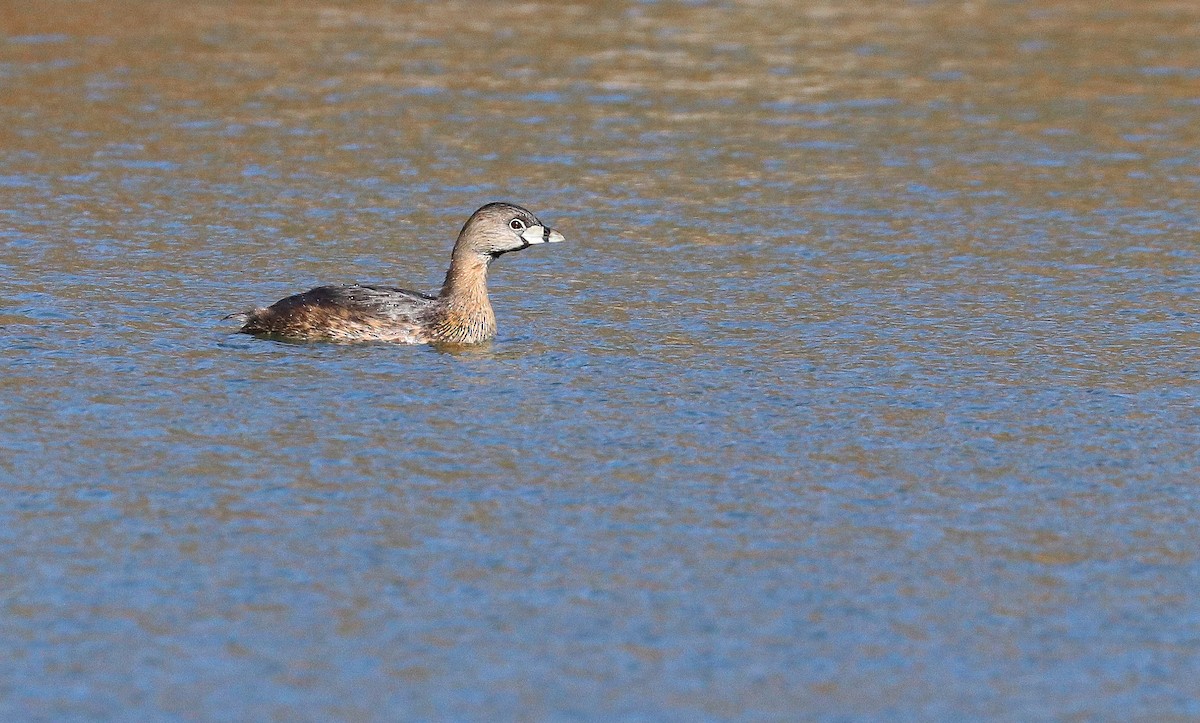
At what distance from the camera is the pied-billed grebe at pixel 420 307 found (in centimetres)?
1528

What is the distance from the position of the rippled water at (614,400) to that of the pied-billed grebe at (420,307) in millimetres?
253

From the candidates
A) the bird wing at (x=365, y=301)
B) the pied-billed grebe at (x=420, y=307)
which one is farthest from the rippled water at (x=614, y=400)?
the bird wing at (x=365, y=301)

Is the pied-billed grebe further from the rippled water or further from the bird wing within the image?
the rippled water

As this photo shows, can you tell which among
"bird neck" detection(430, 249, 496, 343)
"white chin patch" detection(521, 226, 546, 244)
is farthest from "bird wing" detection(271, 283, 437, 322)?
"white chin patch" detection(521, 226, 546, 244)

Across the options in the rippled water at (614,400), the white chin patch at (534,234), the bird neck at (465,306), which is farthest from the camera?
the white chin patch at (534,234)

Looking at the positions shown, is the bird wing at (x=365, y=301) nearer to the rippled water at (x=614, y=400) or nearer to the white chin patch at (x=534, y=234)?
the rippled water at (x=614, y=400)

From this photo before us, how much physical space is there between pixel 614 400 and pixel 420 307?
2.71 m

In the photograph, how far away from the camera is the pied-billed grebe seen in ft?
50.1

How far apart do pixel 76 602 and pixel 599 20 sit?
2408 cm

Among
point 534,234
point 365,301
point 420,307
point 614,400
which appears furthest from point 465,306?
point 614,400

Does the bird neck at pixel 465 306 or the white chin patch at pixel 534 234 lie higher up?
the white chin patch at pixel 534 234

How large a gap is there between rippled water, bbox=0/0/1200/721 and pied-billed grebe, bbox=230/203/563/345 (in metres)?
0.25

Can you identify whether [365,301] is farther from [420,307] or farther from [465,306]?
[465,306]

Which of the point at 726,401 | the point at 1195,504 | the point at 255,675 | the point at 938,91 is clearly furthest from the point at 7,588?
the point at 938,91
